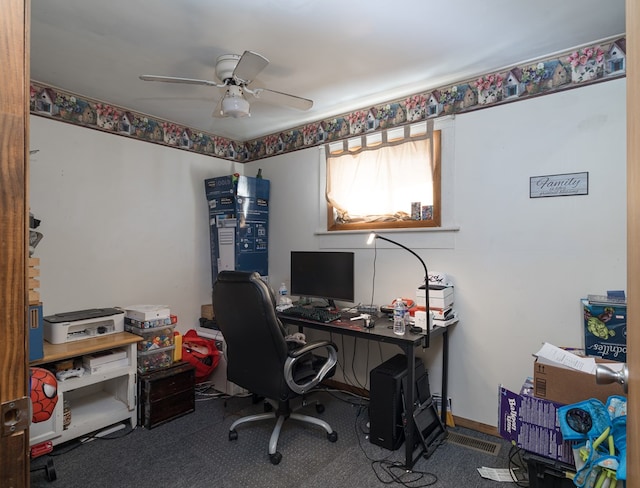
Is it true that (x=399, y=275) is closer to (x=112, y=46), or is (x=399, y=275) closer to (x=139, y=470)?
(x=139, y=470)

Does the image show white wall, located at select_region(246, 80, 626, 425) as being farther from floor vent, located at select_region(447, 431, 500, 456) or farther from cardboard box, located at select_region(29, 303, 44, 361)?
cardboard box, located at select_region(29, 303, 44, 361)

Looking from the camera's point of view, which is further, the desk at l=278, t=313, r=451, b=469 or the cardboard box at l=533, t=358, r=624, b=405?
the desk at l=278, t=313, r=451, b=469

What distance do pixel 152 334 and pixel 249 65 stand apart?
1.99m

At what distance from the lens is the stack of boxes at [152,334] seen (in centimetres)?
264

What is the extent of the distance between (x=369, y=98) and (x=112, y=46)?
5.94 ft

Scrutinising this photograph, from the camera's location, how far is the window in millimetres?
2750

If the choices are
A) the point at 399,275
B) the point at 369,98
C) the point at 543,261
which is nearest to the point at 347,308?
the point at 399,275

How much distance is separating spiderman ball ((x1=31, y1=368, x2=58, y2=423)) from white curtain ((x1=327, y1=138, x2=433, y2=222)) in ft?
7.52

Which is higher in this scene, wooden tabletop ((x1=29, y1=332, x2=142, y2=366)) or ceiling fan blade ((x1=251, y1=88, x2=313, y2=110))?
ceiling fan blade ((x1=251, y1=88, x2=313, y2=110))

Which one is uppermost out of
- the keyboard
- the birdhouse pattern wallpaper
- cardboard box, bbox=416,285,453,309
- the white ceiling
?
the white ceiling

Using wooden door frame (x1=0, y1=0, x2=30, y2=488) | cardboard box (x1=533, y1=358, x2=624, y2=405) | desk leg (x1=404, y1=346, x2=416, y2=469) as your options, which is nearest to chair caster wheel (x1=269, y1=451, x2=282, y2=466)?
desk leg (x1=404, y1=346, x2=416, y2=469)

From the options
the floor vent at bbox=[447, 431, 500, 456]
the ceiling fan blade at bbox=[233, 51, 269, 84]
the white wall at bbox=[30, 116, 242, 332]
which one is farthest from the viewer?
the white wall at bbox=[30, 116, 242, 332]

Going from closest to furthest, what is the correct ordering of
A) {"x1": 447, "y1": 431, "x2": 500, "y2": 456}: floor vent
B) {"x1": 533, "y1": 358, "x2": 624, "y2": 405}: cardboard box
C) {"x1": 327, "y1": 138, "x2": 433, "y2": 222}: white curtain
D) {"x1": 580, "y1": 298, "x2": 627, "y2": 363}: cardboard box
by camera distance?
1. {"x1": 533, "y1": 358, "x2": 624, "y2": 405}: cardboard box
2. {"x1": 580, "y1": 298, "x2": 627, "y2": 363}: cardboard box
3. {"x1": 447, "y1": 431, "x2": 500, "y2": 456}: floor vent
4. {"x1": 327, "y1": 138, "x2": 433, "y2": 222}: white curtain

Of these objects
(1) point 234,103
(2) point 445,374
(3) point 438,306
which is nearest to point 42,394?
(1) point 234,103
